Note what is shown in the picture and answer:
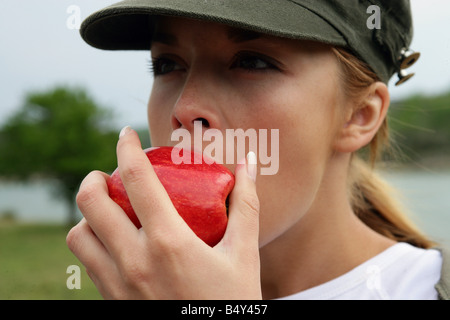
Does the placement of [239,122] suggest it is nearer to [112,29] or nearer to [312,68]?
[312,68]

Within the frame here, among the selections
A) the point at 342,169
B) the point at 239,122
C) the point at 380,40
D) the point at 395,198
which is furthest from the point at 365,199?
the point at 239,122

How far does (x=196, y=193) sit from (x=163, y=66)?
3.15 ft

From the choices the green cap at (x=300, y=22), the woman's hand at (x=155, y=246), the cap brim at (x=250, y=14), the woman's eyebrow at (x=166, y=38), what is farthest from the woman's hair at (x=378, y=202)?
the woman's hand at (x=155, y=246)

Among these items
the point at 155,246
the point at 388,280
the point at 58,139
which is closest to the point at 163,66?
the point at 155,246

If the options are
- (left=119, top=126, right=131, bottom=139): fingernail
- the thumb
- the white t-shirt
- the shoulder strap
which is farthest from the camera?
the white t-shirt

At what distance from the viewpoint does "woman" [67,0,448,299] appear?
4.72 feet

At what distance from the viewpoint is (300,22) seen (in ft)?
5.90

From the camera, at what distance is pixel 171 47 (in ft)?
6.80

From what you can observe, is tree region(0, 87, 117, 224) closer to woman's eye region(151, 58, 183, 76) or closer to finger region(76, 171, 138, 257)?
woman's eye region(151, 58, 183, 76)

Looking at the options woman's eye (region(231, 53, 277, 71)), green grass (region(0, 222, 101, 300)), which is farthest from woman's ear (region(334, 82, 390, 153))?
green grass (region(0, 222, 101, 300))

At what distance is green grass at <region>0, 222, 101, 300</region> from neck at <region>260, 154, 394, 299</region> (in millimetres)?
7441

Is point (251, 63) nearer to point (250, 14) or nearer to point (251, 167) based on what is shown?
point (250, 14)

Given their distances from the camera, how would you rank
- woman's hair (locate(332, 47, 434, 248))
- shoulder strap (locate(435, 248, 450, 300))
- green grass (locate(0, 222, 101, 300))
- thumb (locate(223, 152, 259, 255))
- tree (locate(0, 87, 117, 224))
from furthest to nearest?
tree (locate(0, 87, 117, 224))
green grass (locate(0, 222, 101, 300))
woman's hair (locate(332, 47, 434, 248))
shoulder strap (locate(435, 248, 450, 300))
thumb (locate(223, 152, 259, 255))

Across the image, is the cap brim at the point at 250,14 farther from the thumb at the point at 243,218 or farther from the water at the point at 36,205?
the water at the point at 36,205
